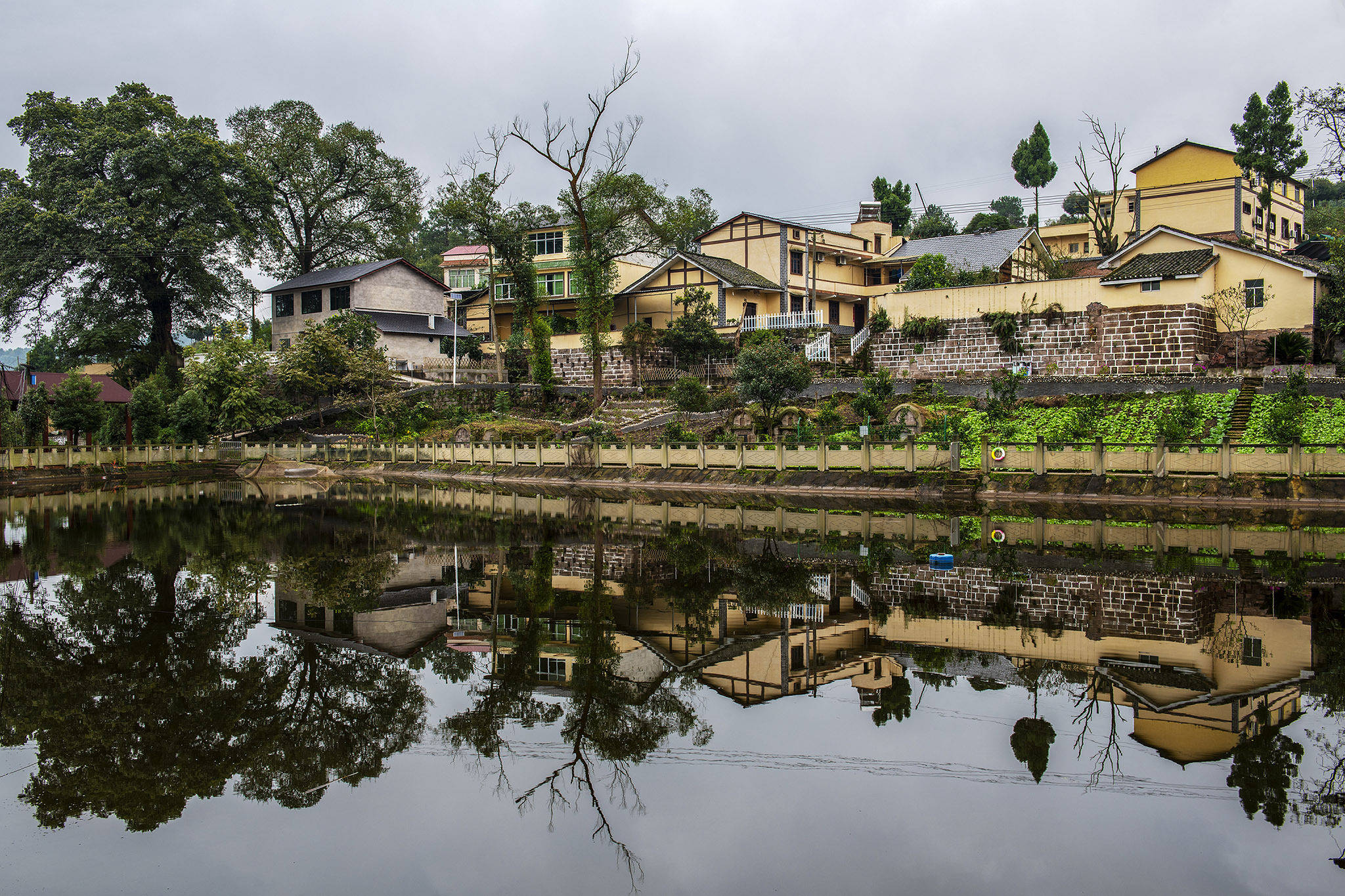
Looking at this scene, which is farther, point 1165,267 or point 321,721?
point 1165,267

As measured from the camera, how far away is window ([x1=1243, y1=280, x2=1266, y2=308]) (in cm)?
3375

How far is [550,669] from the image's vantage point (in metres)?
10.6

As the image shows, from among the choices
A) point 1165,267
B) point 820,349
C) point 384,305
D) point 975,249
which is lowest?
point 820,349

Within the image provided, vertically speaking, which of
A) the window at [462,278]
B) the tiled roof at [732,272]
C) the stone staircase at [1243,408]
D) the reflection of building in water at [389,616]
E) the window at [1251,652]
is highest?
the window at [462,278]

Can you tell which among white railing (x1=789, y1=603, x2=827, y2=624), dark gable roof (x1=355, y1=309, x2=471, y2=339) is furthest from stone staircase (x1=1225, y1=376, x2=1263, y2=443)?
dark gable roof (x1=355, y1=309, x2=471, y2=339)

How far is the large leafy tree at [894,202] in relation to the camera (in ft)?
227

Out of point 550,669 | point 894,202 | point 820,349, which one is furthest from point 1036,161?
point 550,669

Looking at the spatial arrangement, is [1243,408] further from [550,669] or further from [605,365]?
[605,365]

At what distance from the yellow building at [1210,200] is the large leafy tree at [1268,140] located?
0.78 metres

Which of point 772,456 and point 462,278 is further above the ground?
point 462,278

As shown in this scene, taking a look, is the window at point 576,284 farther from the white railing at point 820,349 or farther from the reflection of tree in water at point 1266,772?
the reflection of tree in water at point 1266,772

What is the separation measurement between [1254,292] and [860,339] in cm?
1456

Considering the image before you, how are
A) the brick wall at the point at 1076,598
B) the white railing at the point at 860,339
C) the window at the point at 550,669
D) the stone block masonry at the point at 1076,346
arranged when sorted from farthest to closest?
the white railing at the point at 860,339
the stone block masonry at the point at 1076,346
the brick wall at the point at 1076,598
the window at the point at 550,669

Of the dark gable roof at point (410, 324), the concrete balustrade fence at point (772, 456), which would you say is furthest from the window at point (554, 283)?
the concrete balustrade fence at point (772, 456)
